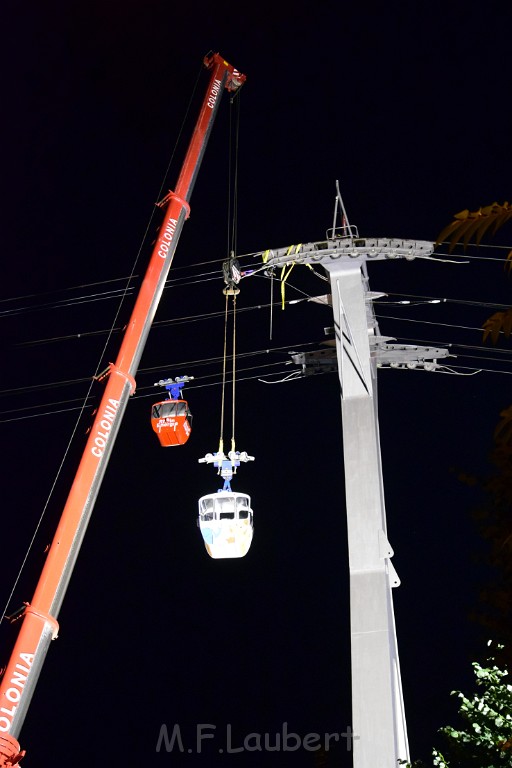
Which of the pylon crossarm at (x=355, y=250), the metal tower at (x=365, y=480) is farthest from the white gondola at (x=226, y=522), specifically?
the pylon crossarm at (x=355, y=250)

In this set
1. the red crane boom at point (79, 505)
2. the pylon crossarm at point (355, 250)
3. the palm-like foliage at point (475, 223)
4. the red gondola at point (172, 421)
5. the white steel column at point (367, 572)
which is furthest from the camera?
the red gondola at point (172, 421)

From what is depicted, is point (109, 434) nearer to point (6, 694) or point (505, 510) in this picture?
point (6, 694)

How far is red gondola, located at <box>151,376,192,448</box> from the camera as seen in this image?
22719 mm

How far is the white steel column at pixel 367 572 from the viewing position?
17.2 metres

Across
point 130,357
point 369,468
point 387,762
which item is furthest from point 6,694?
point 369,468

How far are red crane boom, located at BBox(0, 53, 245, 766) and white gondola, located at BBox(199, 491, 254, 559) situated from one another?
5.07 meters

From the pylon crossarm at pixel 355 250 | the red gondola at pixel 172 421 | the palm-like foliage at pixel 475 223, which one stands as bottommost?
the palm-like foliage at pixel 475 223

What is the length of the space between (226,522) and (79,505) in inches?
275

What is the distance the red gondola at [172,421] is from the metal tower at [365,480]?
9.28 feet

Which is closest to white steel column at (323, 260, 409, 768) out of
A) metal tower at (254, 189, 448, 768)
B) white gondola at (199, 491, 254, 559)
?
metal tower at (254, 189, 448, 768)

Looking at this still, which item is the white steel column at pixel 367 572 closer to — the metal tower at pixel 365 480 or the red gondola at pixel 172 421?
the metal tower at pixel 365 480

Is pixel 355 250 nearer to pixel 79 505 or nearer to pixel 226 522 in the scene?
pixel 226 522

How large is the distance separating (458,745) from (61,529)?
11.0 m

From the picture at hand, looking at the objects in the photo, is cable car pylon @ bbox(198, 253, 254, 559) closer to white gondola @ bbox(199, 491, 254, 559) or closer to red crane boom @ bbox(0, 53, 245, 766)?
white gondola @ bbox(199, 491, 254, 559)
